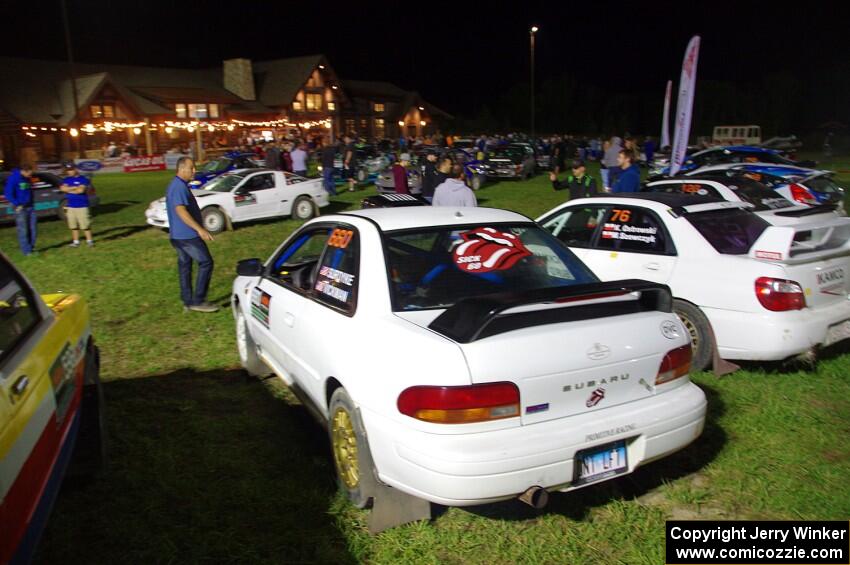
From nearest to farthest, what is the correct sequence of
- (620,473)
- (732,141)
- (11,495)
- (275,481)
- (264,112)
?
(11,495) < (620,473) < (275,481) < (732,141) < (264,112)

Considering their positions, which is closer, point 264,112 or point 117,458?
point 117,458

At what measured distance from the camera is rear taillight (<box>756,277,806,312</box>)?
4273mm

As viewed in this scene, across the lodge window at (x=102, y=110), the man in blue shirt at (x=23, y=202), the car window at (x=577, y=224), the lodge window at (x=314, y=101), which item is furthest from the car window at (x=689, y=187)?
the lodge window at (x=314, y=101)

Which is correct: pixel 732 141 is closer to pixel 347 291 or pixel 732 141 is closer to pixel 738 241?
pixel 738 241

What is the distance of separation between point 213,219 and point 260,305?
30.0 feet

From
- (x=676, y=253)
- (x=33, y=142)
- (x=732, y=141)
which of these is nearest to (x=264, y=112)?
(x=33, y=142)

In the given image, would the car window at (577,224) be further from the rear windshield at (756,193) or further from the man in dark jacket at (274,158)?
the man in dark jacket at (274,158)

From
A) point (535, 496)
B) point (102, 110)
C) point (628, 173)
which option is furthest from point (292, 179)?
point (102, 110)

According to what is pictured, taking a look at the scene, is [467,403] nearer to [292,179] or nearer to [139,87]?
[292,179]

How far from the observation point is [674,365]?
2.97m

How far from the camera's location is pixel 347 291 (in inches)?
130

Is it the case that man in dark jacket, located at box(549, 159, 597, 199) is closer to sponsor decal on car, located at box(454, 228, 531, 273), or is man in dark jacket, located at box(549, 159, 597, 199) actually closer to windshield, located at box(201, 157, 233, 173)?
sponsor decal on car, located at box(454, 228, 531, 273)

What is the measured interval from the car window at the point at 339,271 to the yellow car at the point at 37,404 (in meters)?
1.38

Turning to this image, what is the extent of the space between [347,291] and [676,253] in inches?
116
